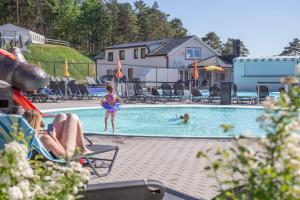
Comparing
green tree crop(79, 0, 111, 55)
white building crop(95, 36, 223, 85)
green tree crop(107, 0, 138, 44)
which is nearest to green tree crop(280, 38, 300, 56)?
green tree crop(107, 0, 138, 44)

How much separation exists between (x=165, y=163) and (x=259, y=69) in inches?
1267

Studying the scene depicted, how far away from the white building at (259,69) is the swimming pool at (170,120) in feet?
58.4

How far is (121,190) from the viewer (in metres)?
2.93

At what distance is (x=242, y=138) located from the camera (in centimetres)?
147

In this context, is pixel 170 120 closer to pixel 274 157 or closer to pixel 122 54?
pixel 274 157

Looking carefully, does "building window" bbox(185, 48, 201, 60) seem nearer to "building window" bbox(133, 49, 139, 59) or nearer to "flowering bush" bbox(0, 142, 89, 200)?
"building window" bbox(133, 49, 139, 59)

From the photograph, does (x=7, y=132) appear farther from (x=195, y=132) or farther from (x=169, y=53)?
(x=169, y=53)

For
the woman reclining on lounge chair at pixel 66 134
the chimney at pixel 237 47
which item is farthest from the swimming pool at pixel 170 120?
the chimney at pixel 237 47

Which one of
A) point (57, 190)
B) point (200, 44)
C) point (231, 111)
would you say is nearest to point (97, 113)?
point (231, 111)

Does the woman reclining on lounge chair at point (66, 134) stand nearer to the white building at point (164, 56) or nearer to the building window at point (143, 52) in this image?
the white building at point (164, 56)

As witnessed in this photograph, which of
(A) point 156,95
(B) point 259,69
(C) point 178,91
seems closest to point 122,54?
(B) point 259,69

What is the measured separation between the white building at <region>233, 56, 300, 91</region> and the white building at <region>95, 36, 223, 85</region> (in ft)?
21.4

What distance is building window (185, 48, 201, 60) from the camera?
46.9 meters

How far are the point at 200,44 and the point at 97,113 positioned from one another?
30.7 meters
